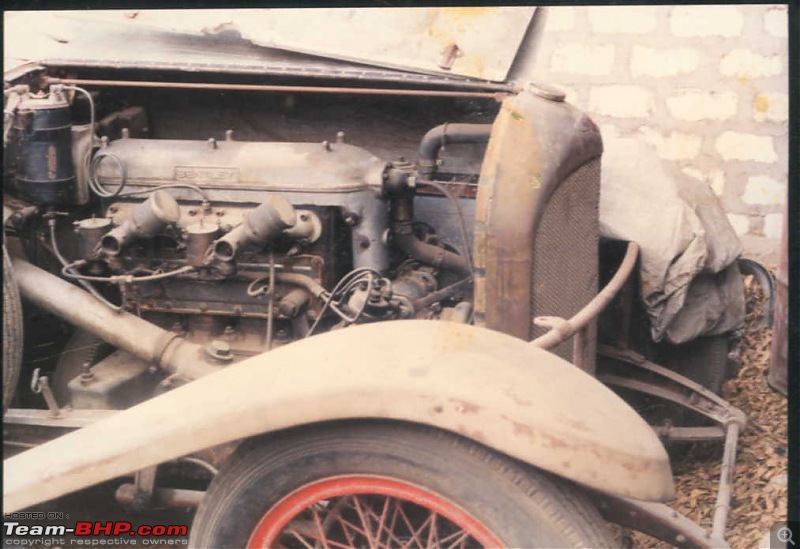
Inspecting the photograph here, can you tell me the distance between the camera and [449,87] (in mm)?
2832

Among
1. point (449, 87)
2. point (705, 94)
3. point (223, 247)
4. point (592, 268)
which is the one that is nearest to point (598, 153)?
point (592, 268)

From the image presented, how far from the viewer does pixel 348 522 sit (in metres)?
1.96

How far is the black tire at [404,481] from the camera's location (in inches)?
68.7

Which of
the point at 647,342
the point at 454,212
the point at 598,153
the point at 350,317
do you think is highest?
the point at 598,153

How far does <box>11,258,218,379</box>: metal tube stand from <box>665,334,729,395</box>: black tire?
1.69m

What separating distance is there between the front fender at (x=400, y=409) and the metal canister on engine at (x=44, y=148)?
0.96 meters

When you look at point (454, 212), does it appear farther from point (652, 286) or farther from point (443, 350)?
point (443, 350)

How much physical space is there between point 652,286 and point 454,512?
1.35 metres

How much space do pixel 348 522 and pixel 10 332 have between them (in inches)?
51.0

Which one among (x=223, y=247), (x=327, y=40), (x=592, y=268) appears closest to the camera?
(x=223, y=247)

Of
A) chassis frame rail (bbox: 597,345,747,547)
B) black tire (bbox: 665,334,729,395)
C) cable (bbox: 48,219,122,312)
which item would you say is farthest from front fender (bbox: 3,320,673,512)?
black tire (bbox: 665,334,729,395)

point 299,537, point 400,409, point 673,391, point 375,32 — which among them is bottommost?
point 673,391

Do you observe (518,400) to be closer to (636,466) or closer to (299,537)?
(636,466)

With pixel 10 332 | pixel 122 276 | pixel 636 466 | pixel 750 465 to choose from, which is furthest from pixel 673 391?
pixel 10 332
